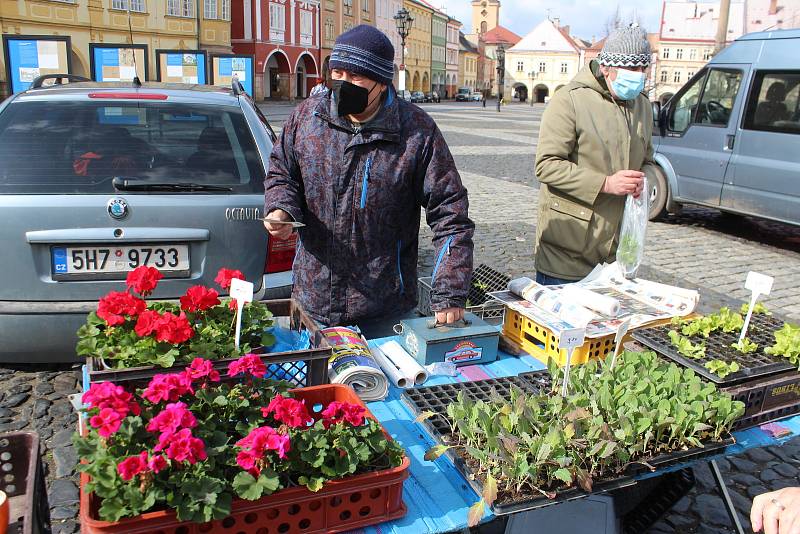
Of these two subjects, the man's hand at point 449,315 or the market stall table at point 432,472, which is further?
the man's hand at point 449,315

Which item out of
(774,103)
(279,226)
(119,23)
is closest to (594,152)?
(279,226)

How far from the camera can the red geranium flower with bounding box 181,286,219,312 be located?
2092 millimetres

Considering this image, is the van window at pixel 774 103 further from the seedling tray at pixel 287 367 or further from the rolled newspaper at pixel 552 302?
the seedling tray at pixel 287 367

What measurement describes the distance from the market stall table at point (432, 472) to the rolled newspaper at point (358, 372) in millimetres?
43

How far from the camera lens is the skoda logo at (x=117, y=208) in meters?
3.54

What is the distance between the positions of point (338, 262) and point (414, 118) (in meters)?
0.61

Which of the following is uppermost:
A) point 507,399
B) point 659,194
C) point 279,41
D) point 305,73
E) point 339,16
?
point 339,16

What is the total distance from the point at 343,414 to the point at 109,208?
2380mm

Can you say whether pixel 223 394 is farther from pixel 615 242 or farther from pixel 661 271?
pixel 661 271

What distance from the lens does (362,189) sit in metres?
2.56

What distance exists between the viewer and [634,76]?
3262mm

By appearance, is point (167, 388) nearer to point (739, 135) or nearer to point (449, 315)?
point (449, 315)

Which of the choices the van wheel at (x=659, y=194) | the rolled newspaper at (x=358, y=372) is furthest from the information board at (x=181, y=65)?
the rolled newspaper at (x=358, y=372)

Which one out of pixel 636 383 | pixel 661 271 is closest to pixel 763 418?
pixel 636 383
